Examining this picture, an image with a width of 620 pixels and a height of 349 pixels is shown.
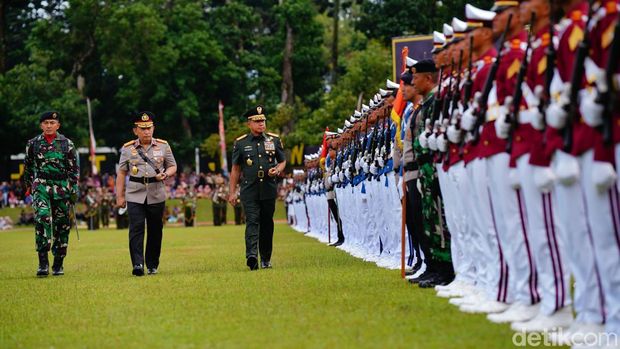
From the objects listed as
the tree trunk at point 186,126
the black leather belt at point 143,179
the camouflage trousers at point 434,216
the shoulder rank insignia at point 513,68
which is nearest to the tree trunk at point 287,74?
the tree trunk at point 186,126

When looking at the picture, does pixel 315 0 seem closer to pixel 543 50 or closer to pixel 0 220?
pixel 0 220

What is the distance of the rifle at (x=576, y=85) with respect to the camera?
698 centimetres

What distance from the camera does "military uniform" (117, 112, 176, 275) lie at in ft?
53.9

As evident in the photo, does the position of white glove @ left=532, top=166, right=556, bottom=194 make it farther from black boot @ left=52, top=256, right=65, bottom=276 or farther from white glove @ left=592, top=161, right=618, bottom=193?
black boot @ left=52, top=256, right=65, bottom=276

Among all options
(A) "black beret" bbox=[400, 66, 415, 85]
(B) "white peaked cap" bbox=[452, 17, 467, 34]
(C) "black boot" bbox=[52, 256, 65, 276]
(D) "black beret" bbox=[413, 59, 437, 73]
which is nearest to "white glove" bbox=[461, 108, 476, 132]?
(B) "white peaked cap" bbox=[452, 17, 467, 34]

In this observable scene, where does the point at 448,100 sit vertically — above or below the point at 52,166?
above

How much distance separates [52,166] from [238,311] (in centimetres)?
715

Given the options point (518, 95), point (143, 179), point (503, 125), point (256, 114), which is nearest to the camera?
point (518, 95)

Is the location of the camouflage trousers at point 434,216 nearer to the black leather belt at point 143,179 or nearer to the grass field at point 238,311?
the grass field at point 238,311

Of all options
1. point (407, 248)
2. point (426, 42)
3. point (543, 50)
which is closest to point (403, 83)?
point (407, 248)

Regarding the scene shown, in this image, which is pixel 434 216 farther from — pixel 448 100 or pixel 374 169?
pixel 374 169

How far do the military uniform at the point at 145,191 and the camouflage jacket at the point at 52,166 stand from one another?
848 millimetres

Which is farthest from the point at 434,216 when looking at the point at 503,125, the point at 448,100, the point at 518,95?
the point at 518,95

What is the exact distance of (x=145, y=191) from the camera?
16.5 meters
